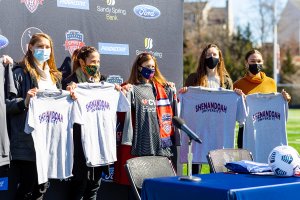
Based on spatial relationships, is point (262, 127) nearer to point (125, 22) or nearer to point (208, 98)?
point (208, 98)

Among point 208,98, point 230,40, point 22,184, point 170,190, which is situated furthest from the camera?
point 230,40

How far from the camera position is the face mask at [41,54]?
6707mm

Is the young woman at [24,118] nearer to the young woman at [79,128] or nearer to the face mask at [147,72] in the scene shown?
the young woman at [79,128]

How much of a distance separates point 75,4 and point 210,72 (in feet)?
5.96

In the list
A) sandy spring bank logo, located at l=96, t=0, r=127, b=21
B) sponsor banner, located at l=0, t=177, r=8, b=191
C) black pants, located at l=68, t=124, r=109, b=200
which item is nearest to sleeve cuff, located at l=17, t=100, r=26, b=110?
black pants, located at l=68, t=124, r=109, b=200

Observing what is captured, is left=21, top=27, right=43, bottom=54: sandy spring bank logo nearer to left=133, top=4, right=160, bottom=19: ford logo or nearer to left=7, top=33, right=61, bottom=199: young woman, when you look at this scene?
left=7, top=33, right=61, bottom=199: young woman

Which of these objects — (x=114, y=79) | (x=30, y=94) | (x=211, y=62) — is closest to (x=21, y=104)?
(x=30, y=94)

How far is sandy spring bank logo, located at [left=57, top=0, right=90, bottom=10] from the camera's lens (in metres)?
7.84

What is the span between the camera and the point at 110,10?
Result: 838 centimetres

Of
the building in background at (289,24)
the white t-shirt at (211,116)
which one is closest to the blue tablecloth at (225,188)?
the white t-shirt at (211,116)

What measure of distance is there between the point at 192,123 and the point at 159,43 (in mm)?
1408

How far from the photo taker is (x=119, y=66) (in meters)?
8.43

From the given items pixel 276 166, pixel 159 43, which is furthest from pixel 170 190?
pixel 159 43

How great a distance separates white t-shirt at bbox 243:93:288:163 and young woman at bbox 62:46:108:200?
203cm
